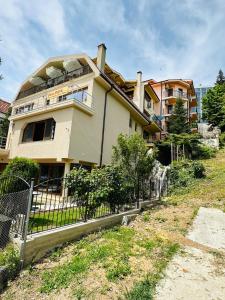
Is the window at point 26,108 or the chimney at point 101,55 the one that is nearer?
the chimney at point 101,55

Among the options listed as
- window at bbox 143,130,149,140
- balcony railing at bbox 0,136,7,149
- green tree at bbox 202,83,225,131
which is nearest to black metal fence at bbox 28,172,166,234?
balcony railing at bbox 0,136,7,149

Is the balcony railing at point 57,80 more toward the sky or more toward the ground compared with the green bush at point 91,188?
more toward the sky

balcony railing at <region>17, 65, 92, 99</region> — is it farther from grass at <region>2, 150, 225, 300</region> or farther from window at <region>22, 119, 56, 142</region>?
grass at <region>2, 150, 225, 300</region>

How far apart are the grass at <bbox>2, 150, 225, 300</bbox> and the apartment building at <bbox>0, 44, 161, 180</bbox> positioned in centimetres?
838

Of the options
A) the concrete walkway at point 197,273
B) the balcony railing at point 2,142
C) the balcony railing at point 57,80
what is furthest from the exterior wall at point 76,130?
the concrete walkway at point 197,273

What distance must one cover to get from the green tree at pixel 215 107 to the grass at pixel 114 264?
90.6 ft

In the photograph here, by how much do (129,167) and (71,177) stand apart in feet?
14.0

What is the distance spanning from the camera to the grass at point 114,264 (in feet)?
13.6

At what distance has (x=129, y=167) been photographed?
36.7ft

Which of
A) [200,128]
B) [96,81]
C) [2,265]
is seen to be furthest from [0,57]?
[200,128]

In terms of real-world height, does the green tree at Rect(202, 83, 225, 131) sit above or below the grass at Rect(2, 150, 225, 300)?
above

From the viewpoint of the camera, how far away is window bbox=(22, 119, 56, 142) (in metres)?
16.8

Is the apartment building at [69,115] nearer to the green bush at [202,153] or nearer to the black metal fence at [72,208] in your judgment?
Answer: the black metal fence at [72,208]

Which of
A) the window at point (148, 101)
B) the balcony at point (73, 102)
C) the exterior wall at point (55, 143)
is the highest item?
the window at point (148, 101)
